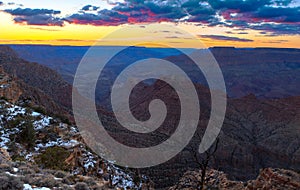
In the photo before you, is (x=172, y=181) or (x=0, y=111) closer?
(x=0, y=111)

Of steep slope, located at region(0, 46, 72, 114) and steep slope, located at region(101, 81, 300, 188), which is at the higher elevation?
steep slope, located at region(0, 46, 72, 114)

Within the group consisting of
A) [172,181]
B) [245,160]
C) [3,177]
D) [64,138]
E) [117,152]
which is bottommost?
[245,160]

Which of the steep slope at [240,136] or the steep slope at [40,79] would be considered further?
the steep slope at [40,79]

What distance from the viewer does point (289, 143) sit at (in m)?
74.4

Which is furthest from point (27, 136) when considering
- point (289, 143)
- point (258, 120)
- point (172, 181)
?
point (258, 120)

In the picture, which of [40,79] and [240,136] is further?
[40,79]

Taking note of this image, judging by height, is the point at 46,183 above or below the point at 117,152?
above

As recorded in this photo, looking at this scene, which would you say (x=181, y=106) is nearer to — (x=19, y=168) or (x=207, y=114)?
(x=207, y=114)

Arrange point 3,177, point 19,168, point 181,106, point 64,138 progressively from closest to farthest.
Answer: point 3,177 < point 19,168 < point 64,138 < point 181,106

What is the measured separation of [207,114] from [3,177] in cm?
8904

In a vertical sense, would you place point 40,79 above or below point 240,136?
above

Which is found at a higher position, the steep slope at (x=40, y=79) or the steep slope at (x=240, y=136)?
the steep slope at (x=40, y=79)

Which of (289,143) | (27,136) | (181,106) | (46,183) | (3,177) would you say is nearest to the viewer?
(3,177)

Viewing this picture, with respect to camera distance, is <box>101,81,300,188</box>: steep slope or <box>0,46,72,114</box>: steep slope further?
<box>0,46,72,114</box>: steep slope
